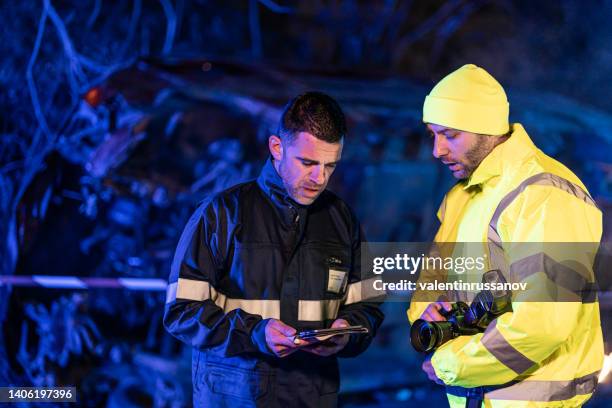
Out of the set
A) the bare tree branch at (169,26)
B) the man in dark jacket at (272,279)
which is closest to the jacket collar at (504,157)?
the man in dark jacket at (272,279)

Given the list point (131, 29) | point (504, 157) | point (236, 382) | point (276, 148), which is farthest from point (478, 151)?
point (131, 29)

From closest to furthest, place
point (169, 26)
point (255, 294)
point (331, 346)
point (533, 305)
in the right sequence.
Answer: point (533, 305) < point (331, 346) < point (255, 294) < point (169, 26)

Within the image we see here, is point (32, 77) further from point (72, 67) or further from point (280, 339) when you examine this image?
point (280, 339)

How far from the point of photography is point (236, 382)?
225 centimetres

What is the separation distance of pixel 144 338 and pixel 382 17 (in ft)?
6.97

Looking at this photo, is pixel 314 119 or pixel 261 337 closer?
pixel 261 337

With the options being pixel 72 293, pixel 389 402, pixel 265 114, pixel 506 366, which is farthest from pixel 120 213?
pixel 506 366

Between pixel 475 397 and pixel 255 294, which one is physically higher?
pixel 255 294

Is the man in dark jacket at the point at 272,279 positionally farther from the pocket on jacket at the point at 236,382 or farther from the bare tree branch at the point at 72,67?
the bare tree branch at the point at 72,67

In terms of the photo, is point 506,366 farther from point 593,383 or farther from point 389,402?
point 389,402

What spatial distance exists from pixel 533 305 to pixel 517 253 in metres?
0.16

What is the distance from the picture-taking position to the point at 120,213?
377 centimetres

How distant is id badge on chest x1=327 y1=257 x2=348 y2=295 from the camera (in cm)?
237

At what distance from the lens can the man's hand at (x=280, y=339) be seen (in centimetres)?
207
